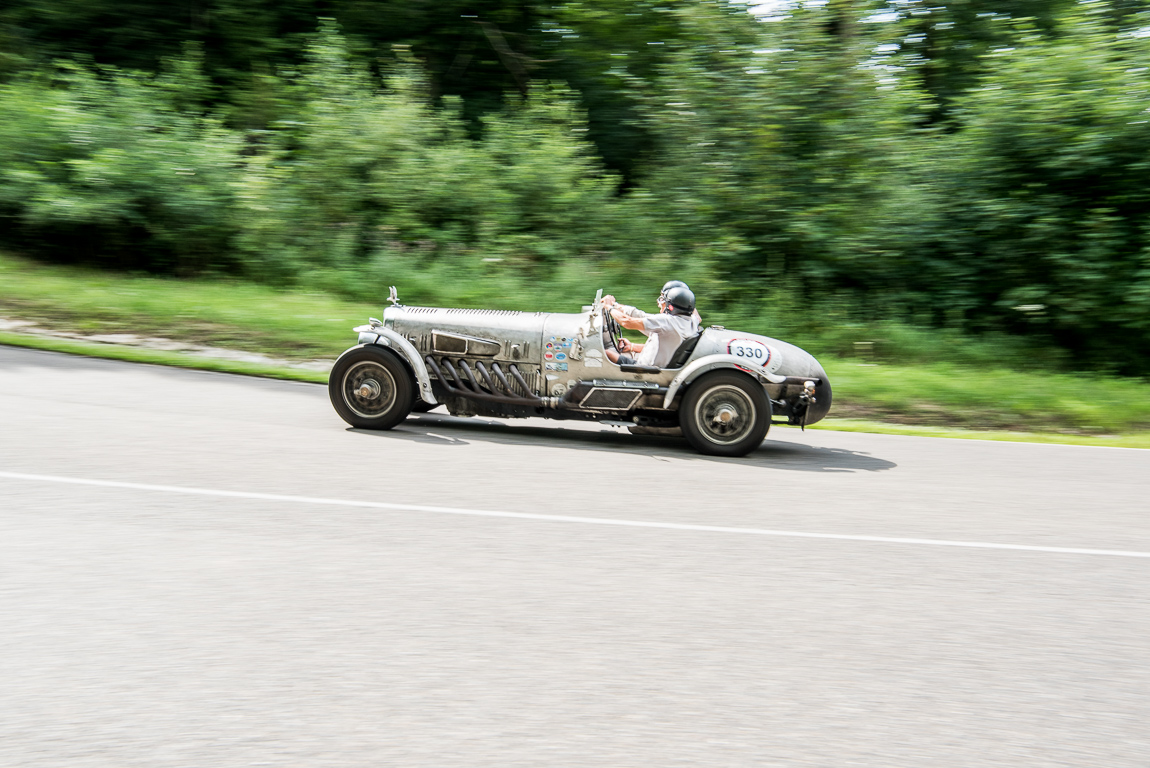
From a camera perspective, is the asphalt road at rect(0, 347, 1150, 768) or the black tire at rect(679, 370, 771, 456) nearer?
the asphalt road at rect(0, 347, 1150, 768)

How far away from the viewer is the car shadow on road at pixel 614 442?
8477 mm

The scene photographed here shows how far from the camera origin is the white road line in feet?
19.7

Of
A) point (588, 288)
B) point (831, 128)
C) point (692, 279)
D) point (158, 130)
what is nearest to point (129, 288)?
point (158, 130)

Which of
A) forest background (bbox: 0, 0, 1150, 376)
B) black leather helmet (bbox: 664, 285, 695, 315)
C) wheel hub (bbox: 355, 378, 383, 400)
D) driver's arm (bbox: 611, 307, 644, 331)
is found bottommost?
wheel hub (bbox: 355, 378, 383, 400)

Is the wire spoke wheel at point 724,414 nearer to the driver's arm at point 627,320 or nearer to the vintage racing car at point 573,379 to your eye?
the vintage racing car at point 573,379

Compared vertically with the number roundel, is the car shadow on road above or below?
below

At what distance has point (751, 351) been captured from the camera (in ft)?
28.5

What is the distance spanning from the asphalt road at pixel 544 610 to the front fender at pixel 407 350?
0.80 meters

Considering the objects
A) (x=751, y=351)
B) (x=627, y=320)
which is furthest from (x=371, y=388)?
(x=751, y=351)

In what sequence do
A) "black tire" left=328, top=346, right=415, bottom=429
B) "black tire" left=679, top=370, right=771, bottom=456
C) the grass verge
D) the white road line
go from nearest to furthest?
the white road line → "black tire" left=679, top=370, right=771, bottom=456 → "black tire" left=328, top=346, right=415, bottom=429 → the grass verge

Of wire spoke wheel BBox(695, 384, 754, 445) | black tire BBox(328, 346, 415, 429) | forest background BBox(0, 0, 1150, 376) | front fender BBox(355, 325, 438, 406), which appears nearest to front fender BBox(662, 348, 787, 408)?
wire spoke wheel BBox(695, 384, 754, 445)

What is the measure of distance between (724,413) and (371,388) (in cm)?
314

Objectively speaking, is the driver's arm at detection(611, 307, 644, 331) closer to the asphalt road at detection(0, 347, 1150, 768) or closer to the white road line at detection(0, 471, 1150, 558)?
the asphalt road at detection(0, 347, 1150, 768)

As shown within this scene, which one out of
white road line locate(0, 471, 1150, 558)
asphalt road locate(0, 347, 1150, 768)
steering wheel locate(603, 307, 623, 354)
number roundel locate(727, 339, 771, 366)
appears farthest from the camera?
steering wheel locate(603, 307, 623, 354)
